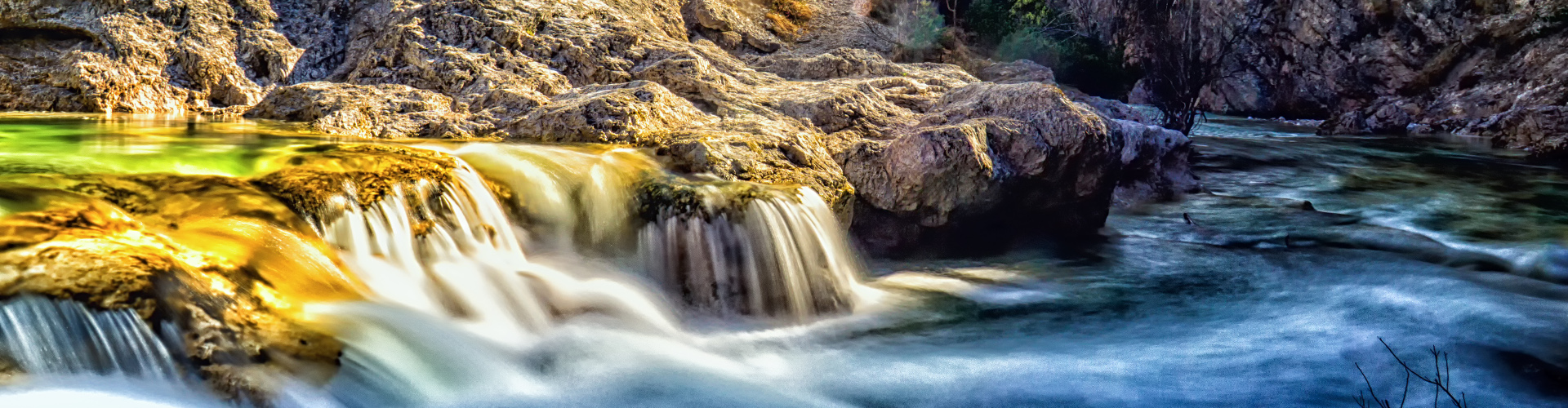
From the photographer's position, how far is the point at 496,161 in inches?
209

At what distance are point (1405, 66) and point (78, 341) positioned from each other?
26.6m

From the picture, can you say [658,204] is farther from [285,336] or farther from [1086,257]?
[1086,257]

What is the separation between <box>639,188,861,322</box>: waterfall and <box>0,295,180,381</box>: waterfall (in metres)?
2.33

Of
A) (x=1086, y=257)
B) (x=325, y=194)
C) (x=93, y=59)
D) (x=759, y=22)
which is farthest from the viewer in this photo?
(x=759, y=22)

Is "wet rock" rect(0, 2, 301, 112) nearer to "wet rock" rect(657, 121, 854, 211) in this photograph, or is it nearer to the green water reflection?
the green water reflection

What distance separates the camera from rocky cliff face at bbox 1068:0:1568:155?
18.4 meters

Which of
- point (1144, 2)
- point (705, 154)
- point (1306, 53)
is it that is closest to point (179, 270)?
point (705, 154)

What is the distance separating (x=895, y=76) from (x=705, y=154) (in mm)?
3352

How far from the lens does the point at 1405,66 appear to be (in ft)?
76.1

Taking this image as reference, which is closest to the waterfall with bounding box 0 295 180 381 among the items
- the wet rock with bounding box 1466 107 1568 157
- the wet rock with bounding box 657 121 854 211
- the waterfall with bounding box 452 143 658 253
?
the waterfall with bounding box 452 143 658 253

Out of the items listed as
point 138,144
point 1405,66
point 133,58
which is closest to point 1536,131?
point 1405,66

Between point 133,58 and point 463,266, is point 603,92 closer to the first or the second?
point 463,266

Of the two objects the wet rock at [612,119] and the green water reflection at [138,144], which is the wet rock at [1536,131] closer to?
the wet rock at [612,119]

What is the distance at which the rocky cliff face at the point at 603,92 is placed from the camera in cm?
627
